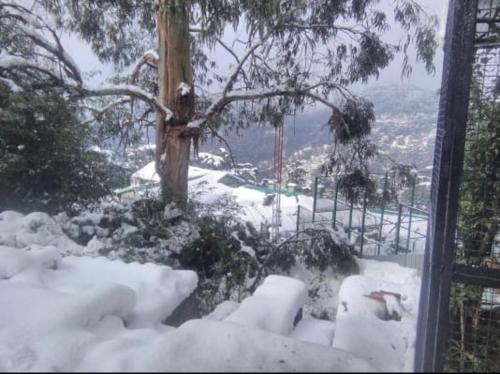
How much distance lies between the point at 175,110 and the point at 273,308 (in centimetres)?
343

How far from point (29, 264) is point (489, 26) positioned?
2.23m

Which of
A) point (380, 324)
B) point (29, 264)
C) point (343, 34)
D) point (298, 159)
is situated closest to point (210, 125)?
point (298, 159)

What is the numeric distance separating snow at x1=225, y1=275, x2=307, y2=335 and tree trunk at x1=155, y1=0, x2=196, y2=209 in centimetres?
293

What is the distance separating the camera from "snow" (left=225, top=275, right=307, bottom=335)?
1145 millimetres

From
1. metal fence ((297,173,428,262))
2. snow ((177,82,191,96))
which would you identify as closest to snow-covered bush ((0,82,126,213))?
snow ((177,82,191,96))

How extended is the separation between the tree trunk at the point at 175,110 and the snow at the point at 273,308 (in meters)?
2.93

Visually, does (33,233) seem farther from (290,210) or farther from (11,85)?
(290,210)

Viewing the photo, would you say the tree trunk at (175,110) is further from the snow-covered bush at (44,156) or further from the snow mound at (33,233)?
the snow mound at (33,233)

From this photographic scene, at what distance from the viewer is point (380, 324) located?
3.33 ft

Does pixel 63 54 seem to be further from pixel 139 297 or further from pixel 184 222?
pixel 139 297

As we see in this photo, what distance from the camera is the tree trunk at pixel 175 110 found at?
14.0 ft

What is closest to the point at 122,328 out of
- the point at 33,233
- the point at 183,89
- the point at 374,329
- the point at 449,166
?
the point at 374,329

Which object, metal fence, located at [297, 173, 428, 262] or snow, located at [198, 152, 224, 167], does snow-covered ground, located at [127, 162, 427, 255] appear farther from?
snow, located at [198, 152, 224, 167]

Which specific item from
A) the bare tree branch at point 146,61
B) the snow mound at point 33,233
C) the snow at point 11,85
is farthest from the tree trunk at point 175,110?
the snow at point 11,85
